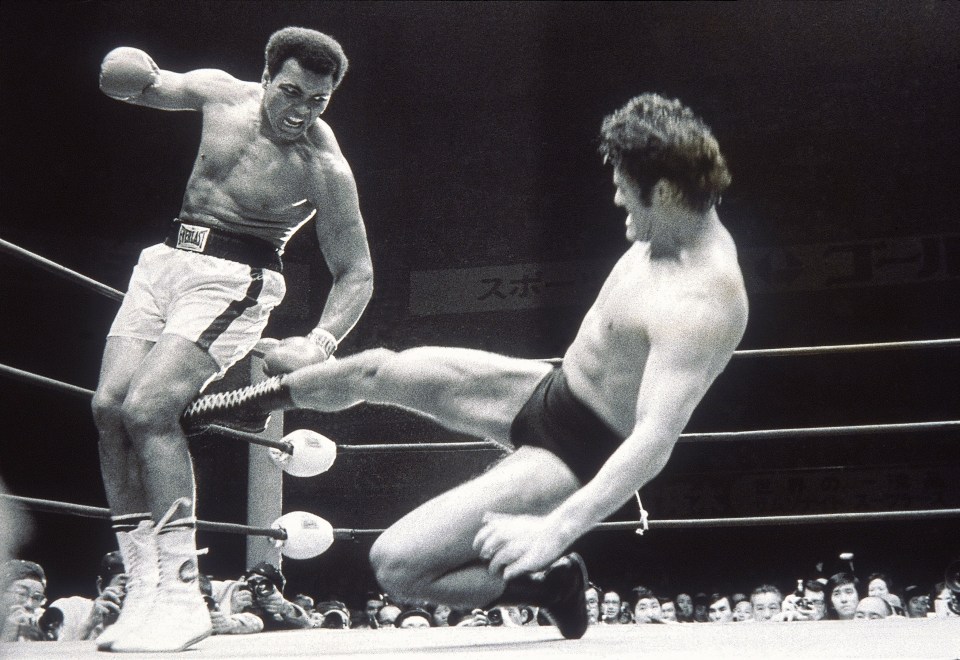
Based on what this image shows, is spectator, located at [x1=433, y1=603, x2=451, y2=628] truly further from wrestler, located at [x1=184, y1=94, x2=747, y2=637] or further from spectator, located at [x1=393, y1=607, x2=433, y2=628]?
wrestler, located at [x1=184, y1=94, x2=747, y2=637]

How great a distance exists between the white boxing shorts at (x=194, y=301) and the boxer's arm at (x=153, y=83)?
25cm

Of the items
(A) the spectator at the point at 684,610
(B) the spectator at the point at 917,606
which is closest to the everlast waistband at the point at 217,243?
(B) the spectator at the point at 917,606

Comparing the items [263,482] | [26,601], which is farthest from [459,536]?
[26,601]

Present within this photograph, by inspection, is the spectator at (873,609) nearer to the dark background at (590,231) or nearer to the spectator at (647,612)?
the spectator at (647,612)

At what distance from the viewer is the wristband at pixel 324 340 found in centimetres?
173

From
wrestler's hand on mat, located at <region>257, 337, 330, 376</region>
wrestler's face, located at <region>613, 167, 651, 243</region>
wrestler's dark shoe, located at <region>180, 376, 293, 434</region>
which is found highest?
wrestler's face, located at <region>613, 167, 651, 243</region>

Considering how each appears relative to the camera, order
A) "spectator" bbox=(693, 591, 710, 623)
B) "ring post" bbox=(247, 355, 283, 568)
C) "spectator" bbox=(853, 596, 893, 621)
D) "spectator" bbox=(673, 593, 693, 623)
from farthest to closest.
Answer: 1. "spectator" bbox=(673, 593, 693, 623)
2. "spectator" bbox=(693, 591, 710, 623)
3. "spectator" bbox=(853, 596, 893, 621)
4. "ring post" bbox=(247, 355, 283, 568)

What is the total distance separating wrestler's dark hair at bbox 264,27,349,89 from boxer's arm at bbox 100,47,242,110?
11 cm

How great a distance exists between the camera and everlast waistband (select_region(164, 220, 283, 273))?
1704 millimetres

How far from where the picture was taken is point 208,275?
1.68m

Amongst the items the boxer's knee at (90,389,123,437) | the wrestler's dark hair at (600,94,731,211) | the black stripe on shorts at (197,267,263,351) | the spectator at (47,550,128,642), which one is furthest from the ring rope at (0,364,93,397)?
the wrestler's dark hair at (600,94,731,211)

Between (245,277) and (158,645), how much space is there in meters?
0.61

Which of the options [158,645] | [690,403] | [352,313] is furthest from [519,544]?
[352,313]

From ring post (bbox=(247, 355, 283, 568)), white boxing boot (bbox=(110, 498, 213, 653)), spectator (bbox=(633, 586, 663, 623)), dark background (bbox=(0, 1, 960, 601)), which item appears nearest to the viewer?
white boxing boot (bbox=(110, 498, 213, 653))
